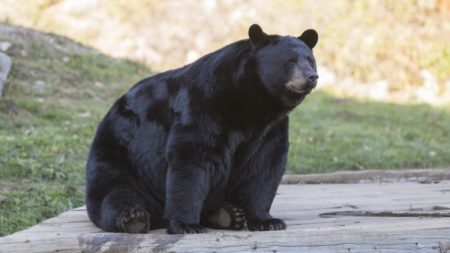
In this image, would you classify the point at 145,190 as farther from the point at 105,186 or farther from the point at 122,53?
the point at 122,53

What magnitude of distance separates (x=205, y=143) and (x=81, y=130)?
5.05m

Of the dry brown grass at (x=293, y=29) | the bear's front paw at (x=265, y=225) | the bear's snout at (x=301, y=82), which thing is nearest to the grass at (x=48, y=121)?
the dry brown grass at (x=293, y=29)

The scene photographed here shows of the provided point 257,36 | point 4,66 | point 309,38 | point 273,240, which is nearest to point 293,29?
point 4,66

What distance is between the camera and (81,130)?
342 inches

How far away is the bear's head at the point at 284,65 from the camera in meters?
3.78

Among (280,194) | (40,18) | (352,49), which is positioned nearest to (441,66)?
(352,49)

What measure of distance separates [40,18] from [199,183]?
437 inches

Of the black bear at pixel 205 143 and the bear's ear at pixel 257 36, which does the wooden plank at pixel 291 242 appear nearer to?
the black bear at pixel 205 143

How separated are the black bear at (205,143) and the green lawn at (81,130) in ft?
5.16

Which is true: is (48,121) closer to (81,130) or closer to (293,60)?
(81,130)

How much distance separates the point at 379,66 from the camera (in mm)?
14156

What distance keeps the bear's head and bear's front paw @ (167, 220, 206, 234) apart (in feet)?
2.53

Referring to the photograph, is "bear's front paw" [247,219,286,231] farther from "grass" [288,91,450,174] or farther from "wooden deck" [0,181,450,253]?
"grass" [288,91,450,174]

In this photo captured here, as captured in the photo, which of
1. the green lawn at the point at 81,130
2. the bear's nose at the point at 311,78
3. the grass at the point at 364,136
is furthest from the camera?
the grass at the point at 364,136
